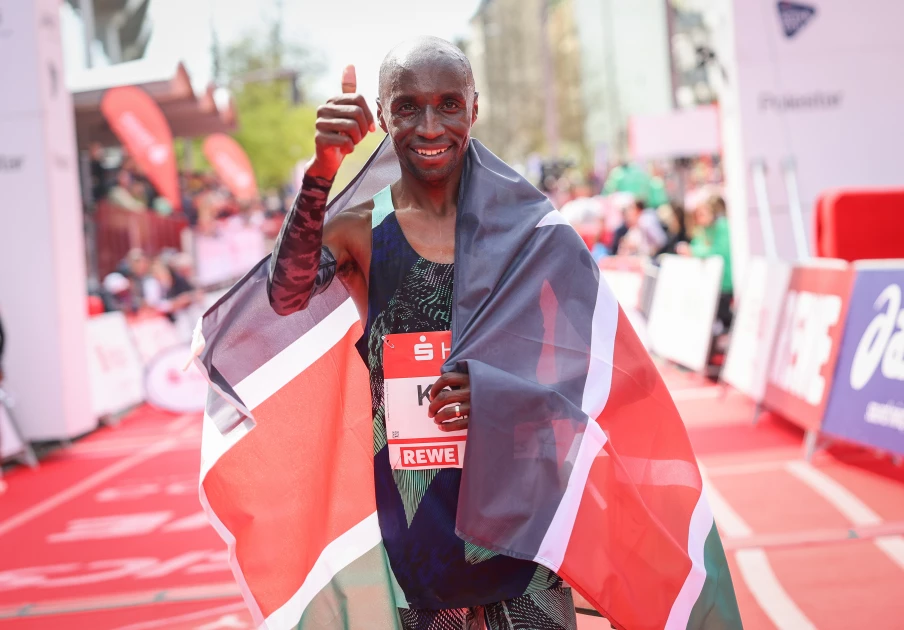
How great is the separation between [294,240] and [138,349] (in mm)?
11856

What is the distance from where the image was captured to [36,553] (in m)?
6.16

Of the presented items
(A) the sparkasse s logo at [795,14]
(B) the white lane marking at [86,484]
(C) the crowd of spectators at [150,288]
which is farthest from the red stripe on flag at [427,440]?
(C) the crowd of spectators at [150,288]

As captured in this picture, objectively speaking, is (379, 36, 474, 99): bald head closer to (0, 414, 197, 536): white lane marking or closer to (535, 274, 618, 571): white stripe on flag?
(535, 274, 618, 571): white stripe on flag

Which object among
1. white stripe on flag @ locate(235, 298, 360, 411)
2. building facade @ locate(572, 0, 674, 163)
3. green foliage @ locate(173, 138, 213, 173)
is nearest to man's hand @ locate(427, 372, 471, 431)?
white stripe on flag @ locate(235, 298, 360, 411)

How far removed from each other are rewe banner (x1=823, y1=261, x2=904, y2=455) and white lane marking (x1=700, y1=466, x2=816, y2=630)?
125 cm

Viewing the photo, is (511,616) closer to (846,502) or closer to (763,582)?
(763,582)

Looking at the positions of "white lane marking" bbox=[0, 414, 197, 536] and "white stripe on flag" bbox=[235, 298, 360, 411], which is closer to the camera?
"white stripe on flag" bbox=[235, 298, 360, 411]

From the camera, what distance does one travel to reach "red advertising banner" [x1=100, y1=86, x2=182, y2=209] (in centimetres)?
1501

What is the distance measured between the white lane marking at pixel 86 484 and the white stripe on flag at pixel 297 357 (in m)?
5.02

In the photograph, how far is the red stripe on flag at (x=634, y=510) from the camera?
2219mm

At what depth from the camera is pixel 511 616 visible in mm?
2275

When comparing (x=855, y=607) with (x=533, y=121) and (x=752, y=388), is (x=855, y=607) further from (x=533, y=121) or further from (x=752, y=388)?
(x=533, y=121)

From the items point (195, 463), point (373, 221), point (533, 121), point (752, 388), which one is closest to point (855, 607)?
point (373, 221)

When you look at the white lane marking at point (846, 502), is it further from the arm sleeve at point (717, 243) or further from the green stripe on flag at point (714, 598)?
the arm sleeve at point (717, 243)
